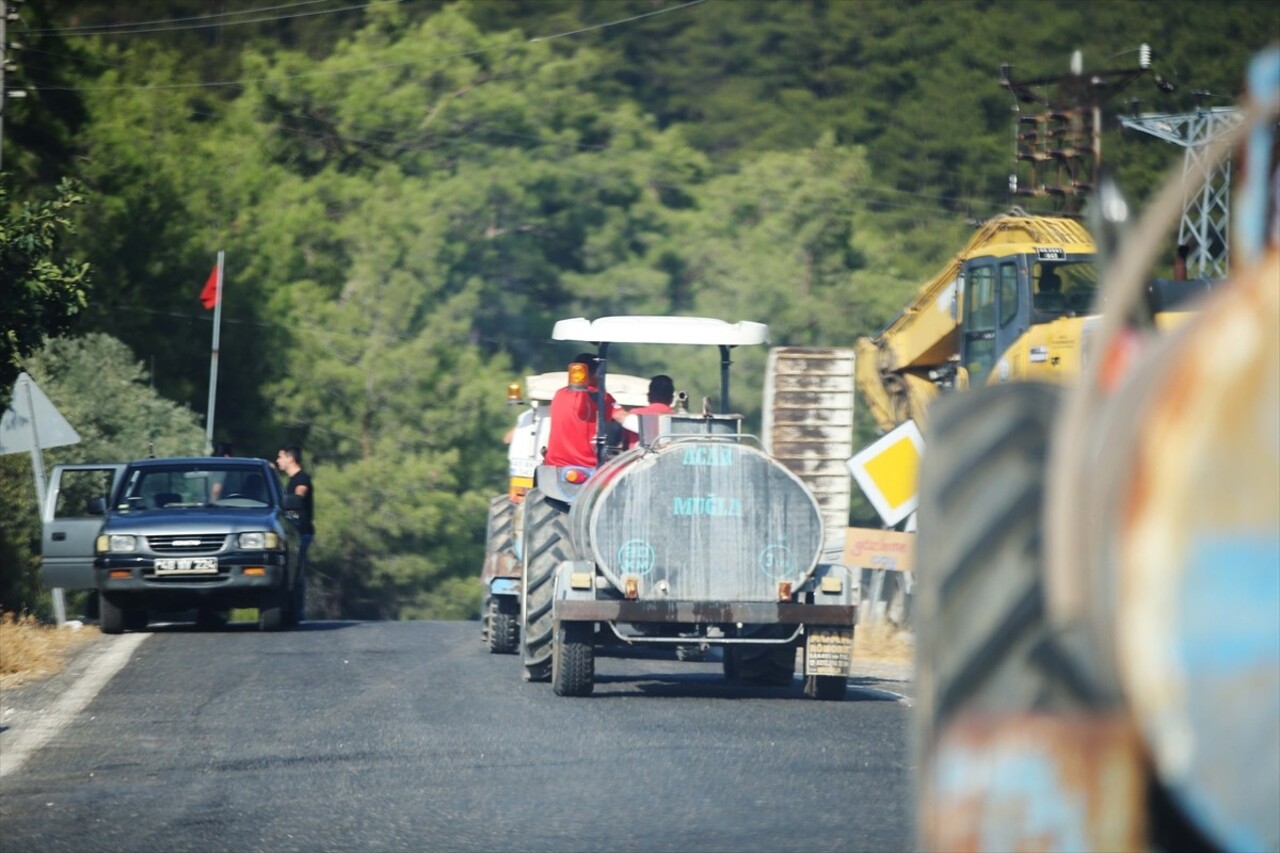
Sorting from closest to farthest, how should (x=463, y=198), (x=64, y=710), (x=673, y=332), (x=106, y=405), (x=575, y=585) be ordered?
1. (x=64, y=710)
2. (x=575, y=585)
3. (x=673, y=332)
4. (x=106, y=405)
5. (x=463, y=198)

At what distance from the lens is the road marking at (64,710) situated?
434 inches

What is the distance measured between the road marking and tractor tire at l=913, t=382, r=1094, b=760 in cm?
834

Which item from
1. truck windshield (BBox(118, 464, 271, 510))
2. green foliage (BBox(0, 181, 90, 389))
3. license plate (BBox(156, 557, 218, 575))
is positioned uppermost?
green foliage (BBox(0, 181, 90, 389))

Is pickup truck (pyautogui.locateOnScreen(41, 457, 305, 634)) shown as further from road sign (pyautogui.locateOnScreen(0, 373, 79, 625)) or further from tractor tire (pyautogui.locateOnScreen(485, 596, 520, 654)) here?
tractor tire (pyautogui.locateOnScreen(485, 596, 520, 654))

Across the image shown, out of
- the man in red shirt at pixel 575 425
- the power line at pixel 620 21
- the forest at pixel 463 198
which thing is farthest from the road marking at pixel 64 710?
the power line at pixel 620 21

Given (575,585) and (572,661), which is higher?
(575,585)

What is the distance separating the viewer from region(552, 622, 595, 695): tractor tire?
46.1 ft

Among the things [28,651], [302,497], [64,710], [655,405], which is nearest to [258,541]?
[302,497]

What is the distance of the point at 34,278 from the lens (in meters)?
20.9

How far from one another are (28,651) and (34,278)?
5.63 metres

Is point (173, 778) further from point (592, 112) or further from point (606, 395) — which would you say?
point (592, 112)

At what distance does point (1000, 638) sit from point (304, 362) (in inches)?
2110

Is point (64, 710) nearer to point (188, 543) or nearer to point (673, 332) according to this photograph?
point (673, 332)

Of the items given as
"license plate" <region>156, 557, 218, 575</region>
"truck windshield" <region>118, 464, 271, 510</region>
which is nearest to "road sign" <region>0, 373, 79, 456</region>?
"truck windshield" <region>118, 464, 271, 510</region>
